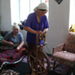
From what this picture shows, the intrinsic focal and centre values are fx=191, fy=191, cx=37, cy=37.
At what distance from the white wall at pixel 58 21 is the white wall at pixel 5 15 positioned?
1.45 m

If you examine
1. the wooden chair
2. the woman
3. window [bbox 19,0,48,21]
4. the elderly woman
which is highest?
window [bbox 19,0,48,21]

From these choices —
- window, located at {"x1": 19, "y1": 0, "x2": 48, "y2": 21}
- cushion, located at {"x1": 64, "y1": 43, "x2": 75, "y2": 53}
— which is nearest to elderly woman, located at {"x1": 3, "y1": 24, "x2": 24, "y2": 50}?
cushion, located at {"x1": 64, "y1": 43, "x2": 75, "y2": 53}

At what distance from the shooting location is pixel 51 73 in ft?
11.6

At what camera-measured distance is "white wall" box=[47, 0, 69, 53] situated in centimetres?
420

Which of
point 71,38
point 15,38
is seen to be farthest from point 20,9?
point 71,38

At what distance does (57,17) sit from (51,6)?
294 millimetres

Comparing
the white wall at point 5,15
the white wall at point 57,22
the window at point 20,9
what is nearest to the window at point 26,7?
the window at point 20,9

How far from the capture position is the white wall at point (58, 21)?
4.20 metres

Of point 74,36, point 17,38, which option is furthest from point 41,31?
point 17,38

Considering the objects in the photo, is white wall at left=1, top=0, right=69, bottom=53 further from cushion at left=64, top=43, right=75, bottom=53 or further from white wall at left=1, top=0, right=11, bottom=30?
white wall at left=1, top=0, right=11, bottom=30

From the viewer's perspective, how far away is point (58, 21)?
437cm

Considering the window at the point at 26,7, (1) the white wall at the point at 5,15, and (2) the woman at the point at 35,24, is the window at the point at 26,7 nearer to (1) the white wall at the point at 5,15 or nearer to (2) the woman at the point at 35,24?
(1) the white wall at the point at 5,15

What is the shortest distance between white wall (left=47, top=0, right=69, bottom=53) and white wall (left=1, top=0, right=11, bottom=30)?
4.77ft

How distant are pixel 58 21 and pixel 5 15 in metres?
1.83
